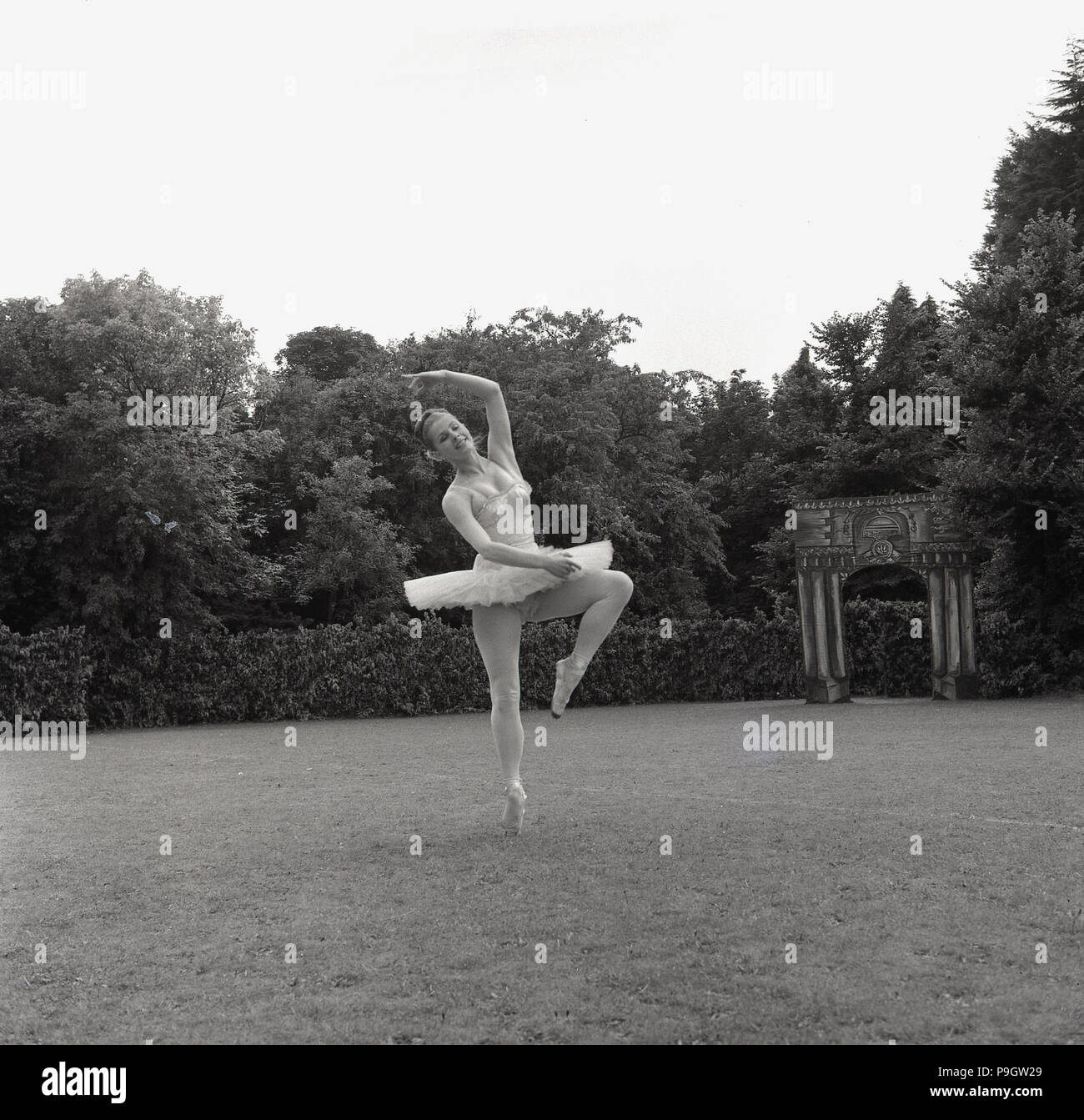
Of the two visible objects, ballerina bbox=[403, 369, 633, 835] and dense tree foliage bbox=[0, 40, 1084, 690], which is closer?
ballerina bbox=[403, 369, 633, 835]

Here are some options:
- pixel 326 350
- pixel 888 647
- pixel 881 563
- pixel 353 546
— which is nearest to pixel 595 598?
pixel 881 563

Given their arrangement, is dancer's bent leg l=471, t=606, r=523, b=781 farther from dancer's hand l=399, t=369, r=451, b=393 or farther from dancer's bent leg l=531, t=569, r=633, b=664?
dancer's hand l=399, t=369, r=451, b=393

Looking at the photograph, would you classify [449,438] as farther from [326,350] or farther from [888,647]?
[326,350]

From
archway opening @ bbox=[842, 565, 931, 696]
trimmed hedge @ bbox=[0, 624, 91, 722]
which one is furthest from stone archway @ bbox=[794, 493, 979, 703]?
trimmed hedge @ bbox=[0, 624, 91, 722]

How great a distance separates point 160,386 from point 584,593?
1114 inches

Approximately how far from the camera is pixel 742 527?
54281 mm

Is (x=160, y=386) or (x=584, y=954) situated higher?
(x=160, y=386)

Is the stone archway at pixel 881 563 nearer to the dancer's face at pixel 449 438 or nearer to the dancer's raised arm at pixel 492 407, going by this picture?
the dancer's raised arm at pixel 492 407

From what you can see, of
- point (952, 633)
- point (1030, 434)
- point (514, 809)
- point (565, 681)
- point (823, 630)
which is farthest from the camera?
point (823, 630)

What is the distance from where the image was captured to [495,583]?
340 inches

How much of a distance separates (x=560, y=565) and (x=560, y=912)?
2.58 meters

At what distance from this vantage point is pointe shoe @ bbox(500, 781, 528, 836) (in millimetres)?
9031
